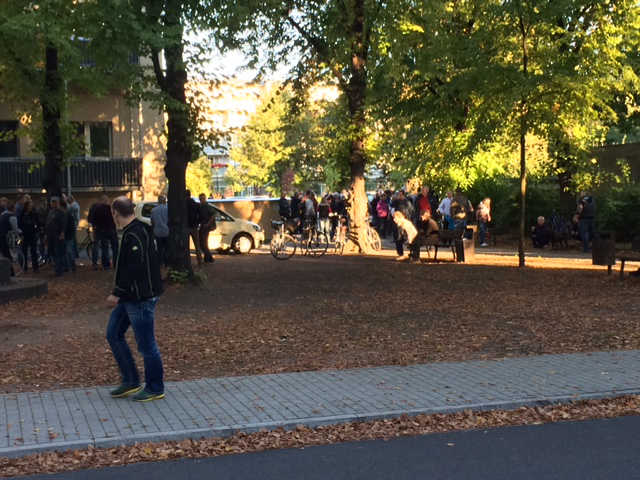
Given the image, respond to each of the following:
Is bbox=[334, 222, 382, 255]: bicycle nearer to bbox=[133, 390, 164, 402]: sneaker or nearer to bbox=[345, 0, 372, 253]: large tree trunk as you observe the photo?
bbox=[345, 0, 372, 253]: large tree trunk

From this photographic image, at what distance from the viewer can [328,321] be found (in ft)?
40.9

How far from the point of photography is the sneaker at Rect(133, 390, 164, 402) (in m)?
7.42

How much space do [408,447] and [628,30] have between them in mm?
15518

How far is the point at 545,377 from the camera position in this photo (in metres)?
8.31

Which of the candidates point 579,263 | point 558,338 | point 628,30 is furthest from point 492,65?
point 558,338

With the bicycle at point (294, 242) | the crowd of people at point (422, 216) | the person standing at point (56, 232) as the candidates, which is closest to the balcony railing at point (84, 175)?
the crowd of people at point (422, 216)

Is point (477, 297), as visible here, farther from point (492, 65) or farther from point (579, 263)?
point (579, 263)

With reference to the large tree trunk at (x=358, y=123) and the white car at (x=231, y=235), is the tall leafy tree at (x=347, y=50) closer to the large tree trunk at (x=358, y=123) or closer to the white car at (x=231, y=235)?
the large tree trunk at (x=358, y=123)

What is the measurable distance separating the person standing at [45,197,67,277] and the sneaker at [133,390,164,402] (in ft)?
43.6

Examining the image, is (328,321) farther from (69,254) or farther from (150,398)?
(69,254)

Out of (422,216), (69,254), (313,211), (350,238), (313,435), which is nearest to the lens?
(313,435)

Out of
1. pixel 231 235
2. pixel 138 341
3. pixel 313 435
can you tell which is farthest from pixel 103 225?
pixel 313 435

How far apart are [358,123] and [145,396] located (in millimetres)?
18608

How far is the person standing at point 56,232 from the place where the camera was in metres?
20.0
